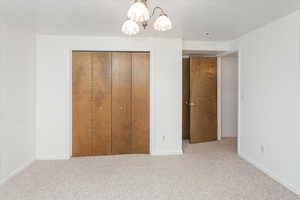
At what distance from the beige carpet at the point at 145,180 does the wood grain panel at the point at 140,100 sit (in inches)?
13.8

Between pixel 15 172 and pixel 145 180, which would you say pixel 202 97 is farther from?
pixel 15 172

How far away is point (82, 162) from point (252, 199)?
8.95ft

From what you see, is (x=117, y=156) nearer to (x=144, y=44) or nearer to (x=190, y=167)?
(x=190, y=167)

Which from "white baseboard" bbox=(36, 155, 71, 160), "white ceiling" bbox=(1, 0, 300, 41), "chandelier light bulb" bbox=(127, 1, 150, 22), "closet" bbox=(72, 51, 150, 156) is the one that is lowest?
"white baseboard" bbox=(36, 155, 71, 160)

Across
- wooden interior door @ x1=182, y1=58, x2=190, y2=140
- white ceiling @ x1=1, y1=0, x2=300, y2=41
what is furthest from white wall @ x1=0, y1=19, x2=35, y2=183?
wooden interior door @ x1=182, y1=58, x2=190, y2=140

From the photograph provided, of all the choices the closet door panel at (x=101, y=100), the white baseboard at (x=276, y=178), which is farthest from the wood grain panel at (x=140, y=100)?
the white baseboard at (x=276, y=178)

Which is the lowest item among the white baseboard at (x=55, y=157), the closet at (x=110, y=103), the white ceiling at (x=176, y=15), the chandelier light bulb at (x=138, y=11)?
the white baseboard at (x=55, y=157)

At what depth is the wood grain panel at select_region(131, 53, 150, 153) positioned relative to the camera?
154 inches

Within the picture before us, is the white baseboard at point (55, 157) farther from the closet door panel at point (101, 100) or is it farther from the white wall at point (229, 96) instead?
the white wall at point (229, 96)

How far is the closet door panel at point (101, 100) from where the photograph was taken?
3838 millimetres

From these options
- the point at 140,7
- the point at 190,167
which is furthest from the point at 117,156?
the point at 140,7

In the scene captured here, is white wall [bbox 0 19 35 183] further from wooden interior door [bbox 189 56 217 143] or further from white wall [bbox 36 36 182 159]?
wooden interior door [bbox 189 56 217 143]

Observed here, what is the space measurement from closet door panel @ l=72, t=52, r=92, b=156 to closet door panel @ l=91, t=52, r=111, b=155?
0.10 meters

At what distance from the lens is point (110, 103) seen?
3.88 metres
